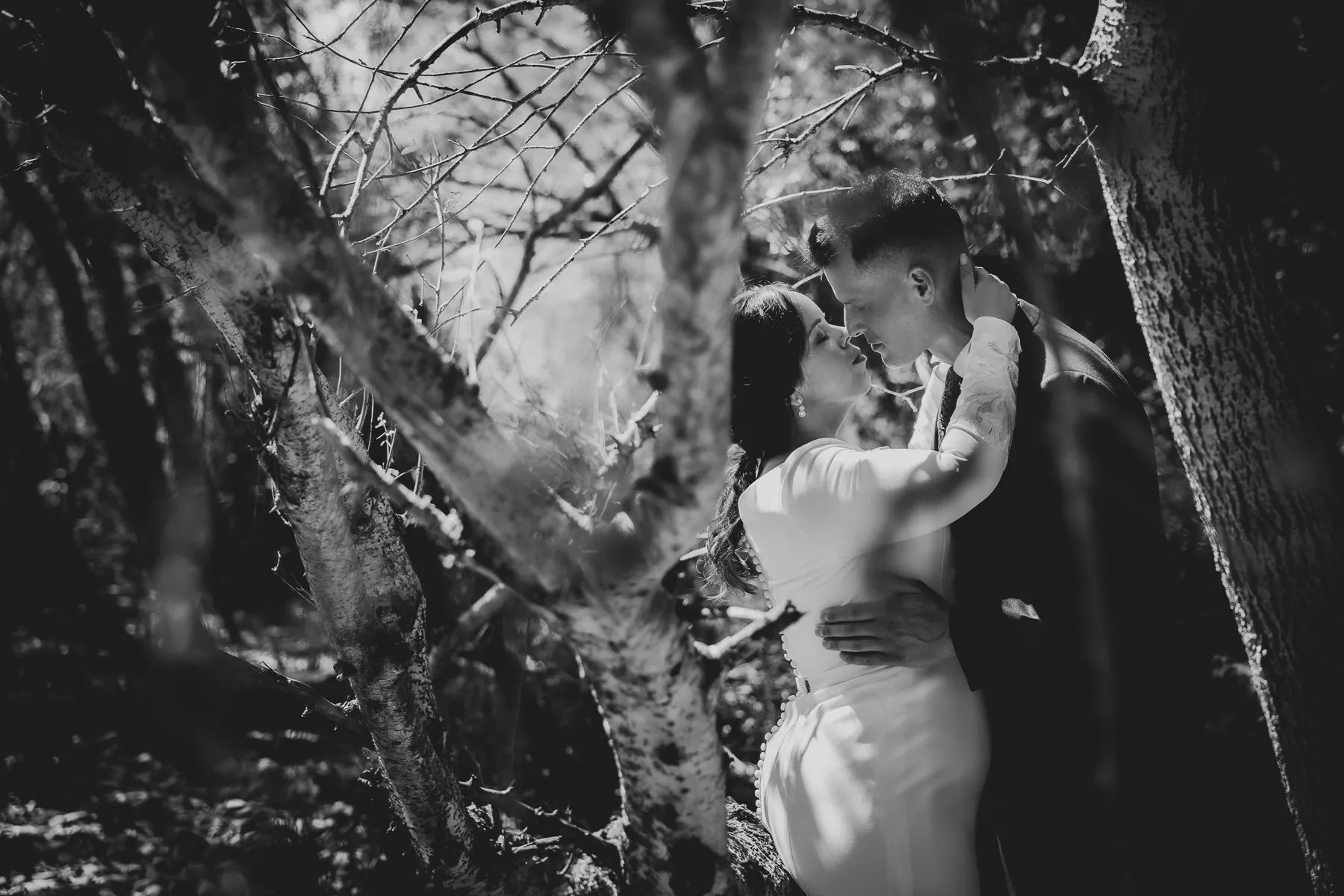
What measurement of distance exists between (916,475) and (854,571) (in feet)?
1.32

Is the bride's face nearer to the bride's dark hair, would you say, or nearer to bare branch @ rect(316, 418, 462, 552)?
the bride's dark hair

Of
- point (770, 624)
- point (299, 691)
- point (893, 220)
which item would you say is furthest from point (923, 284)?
point (299, 691)

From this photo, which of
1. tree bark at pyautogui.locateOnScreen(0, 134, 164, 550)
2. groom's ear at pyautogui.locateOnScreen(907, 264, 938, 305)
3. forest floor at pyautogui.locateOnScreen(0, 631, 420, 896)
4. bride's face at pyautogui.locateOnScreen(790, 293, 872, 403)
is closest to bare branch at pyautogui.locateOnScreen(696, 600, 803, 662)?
bride's face at pyautogui.locateOnScreen(790, 293, 872, 403)

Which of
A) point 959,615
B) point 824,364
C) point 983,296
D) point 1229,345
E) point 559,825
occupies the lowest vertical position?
point 559,825

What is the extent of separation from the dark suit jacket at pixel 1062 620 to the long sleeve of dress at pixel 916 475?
0.30 m

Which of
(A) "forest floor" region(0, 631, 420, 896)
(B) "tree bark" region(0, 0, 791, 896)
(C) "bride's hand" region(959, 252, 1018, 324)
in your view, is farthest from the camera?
(A) "forest floor" region(0, 631, 420, 896)

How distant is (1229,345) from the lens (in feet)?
8.58

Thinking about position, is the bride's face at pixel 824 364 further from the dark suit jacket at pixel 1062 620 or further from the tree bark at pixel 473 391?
the tree bark at pixel 473 391

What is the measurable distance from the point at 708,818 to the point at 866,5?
5.69 metres

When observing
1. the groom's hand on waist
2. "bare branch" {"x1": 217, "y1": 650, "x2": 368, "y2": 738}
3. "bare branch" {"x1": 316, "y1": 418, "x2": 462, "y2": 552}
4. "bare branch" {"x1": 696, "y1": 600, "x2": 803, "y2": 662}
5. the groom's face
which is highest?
the groom's face

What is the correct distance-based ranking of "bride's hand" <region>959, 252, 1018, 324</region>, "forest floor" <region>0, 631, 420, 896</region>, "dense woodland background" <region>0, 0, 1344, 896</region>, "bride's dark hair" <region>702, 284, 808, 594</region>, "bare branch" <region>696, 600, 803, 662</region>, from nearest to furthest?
"bare branch" <region>696, 600, 803, 662</region>
"bride's dark hair" <region>702, 284, 808, 594</region>
"bride's hand" <region>959, 252, 1018, 324</region>
"dense woodland background" <region>0, 0, 1344, 896</region>
"forest floor" <region>0, 631, 420, 896</region>

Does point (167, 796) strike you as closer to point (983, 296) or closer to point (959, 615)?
point (959, 615)

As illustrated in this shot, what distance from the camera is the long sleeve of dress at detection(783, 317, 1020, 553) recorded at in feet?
6.28

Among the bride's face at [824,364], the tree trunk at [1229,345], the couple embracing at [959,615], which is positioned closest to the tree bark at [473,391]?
the couple embracing at [959,615]
